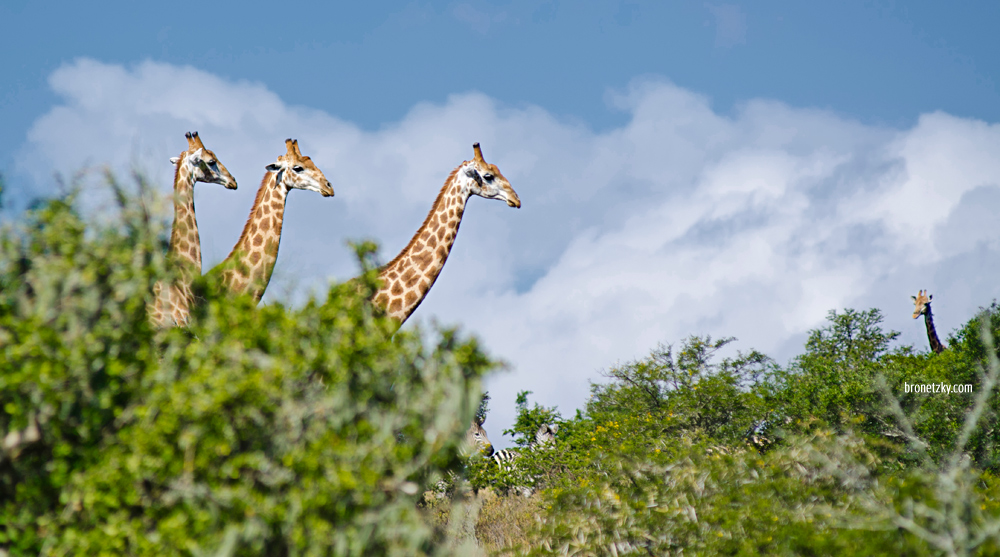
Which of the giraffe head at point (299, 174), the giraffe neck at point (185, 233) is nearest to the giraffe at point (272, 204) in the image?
the giraffe head at point (299, 174)

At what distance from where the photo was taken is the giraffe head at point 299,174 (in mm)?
13336

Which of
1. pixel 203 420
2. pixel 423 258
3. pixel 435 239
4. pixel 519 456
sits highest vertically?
pixel 435 239

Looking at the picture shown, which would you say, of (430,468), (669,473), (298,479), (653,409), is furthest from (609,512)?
(653,409)

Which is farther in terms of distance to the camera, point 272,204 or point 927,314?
point 927,314

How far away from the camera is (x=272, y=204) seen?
13.2m

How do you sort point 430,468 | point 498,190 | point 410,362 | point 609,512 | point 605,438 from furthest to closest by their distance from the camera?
point 605,438, point 498,190, point 609,512, point 410,362, point 430,468

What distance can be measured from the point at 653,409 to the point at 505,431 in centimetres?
593

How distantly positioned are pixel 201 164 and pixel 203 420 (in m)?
10.2

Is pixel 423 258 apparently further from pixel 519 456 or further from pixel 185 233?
pixel 519 456

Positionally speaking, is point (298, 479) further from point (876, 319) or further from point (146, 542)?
point (876, 319)

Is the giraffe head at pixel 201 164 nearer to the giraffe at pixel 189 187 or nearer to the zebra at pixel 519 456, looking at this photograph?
the giraffe at pixel 189 187

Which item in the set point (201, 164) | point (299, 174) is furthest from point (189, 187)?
point (299, 174)

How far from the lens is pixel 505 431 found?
25.6 metres

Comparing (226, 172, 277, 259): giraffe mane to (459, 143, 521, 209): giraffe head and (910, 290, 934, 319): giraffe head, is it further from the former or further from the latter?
(910, 290, 934, 319): giraffe head
